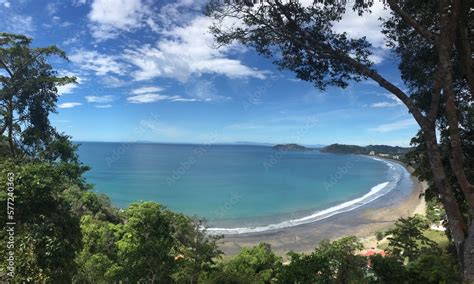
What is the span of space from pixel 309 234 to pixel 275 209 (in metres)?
12.0

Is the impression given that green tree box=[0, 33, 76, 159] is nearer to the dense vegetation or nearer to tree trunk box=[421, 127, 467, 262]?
the dense vegetation

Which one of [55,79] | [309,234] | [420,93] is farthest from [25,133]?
[309,234]

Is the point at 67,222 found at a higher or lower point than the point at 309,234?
higher

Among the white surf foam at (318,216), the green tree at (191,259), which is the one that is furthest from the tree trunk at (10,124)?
the white surf foam at (318,216)

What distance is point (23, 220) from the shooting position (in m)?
8.08

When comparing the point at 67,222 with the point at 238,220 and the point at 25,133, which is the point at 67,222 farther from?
the point at 238,220

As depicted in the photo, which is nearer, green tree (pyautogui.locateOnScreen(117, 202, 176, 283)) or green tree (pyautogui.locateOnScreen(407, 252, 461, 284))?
green tree (pyautogui.locateOnScreen(407, 252, 461, 284))

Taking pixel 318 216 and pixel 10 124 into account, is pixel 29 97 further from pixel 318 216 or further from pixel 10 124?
pixel 318 216

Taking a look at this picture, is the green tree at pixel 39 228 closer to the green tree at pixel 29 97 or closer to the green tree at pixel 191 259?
the green tree at pixel 191 259

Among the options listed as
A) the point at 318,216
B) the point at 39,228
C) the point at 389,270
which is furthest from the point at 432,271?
the point at 318,216

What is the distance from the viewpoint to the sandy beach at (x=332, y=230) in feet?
94.8

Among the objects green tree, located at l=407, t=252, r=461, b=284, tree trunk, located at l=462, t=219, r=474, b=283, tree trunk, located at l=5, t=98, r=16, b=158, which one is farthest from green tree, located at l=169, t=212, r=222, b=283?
tree trunk, located at l=5, t=98, r=16, b=158

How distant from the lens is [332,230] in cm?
3347

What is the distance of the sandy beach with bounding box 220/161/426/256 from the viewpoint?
28897 mm
